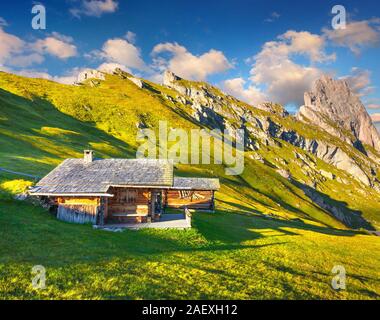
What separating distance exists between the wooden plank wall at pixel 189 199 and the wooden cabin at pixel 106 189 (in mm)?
14222

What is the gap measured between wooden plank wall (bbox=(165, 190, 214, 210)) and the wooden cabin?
14222 millimetres

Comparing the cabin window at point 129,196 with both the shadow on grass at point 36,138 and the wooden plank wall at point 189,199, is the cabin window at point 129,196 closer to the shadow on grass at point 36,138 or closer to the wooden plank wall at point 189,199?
the shadow on grass at point 36,138

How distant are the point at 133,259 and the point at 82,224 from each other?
443 inches

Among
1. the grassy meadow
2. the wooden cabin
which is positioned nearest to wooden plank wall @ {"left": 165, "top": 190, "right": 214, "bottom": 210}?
the wooden cabin

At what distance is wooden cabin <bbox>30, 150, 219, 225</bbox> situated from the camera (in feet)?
94.2

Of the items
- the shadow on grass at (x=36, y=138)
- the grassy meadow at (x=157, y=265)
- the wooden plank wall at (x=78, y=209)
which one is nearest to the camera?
the grassy meadow at (x=157, y=265)

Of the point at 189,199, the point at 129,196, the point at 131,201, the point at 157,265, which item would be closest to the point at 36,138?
the point at 189,199

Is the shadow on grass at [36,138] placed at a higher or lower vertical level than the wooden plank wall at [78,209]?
higher

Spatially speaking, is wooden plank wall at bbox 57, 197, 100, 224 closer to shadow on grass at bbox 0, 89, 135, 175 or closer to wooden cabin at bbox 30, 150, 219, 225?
wooden cabin at bbox 30, 150, 219, 225

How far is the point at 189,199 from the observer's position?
174 ft

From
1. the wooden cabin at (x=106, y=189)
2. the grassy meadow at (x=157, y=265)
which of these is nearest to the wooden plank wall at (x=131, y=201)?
the wooden cabin at (x=106, y=189)

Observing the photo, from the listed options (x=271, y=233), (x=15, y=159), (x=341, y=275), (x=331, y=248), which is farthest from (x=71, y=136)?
(x=341, y=275)

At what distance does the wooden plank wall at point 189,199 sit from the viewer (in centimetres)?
5234

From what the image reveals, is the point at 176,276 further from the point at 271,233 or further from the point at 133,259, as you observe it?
the point at 271,233
